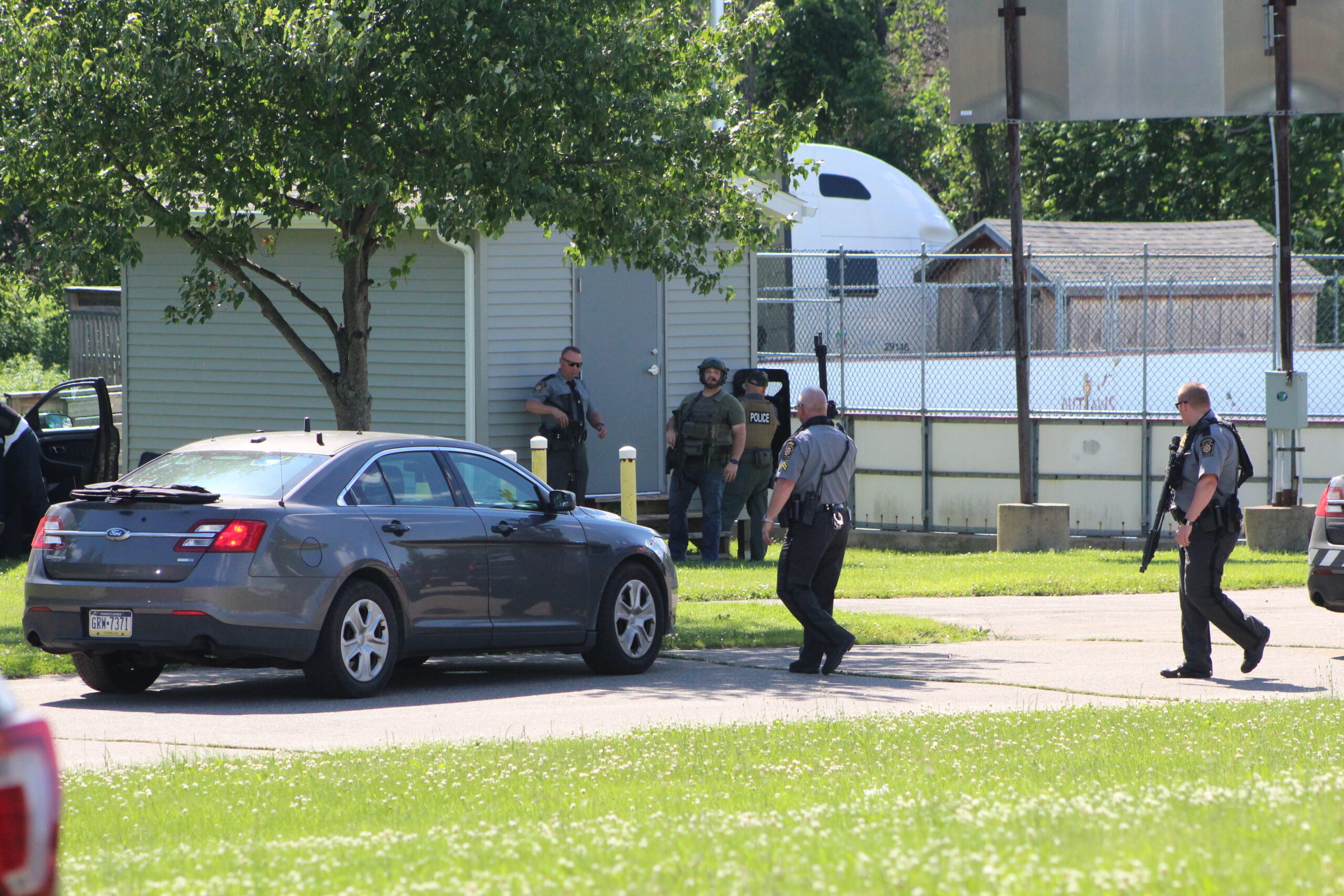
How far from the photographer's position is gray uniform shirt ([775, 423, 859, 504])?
10.6 meters

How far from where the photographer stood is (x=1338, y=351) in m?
22.3

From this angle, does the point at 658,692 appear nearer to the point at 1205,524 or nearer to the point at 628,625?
the point at 628,625

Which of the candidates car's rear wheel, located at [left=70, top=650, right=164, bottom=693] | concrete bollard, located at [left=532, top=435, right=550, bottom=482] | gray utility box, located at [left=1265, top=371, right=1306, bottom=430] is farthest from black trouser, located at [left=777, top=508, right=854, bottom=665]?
gray utility box, located at [left=1265, top=371, right=1306, bottom=430]

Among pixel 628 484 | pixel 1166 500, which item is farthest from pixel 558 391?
pixel 1166 500

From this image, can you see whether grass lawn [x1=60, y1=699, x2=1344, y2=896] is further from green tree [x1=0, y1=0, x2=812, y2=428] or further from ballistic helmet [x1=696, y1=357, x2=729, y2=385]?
ballistic helmet [x1=696, y1=357, x2=729, y2=385]

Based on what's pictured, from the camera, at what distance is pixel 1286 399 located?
1816 centimetres

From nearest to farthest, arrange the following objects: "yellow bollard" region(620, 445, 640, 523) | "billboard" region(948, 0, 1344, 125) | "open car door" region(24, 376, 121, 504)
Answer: "yellow bollard" region(620, 445, 640, 523)
"open car door" region(24, 376, 121, 504)
"billboard" region(948, 0, 1344, 125)

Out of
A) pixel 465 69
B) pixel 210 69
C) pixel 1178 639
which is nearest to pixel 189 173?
pixel 210 69

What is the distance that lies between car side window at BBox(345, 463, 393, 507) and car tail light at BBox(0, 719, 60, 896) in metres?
6.60

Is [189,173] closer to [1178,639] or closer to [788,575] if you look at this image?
[788,575]

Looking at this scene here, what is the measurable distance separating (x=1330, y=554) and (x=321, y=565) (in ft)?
21.2

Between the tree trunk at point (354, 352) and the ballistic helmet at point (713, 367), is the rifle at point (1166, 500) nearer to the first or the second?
the tree trunk at point (354, 352)

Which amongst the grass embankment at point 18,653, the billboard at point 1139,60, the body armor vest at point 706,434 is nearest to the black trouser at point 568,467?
the body armor vest at point 706,434

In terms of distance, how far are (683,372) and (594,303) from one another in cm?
127
